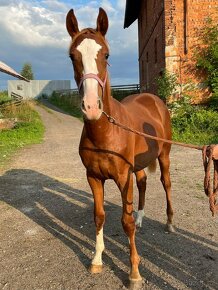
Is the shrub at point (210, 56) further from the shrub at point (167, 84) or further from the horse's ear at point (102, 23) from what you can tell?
the horse's ear at point (102, 23)

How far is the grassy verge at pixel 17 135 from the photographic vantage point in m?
11.6

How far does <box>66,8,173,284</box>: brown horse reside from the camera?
2.77 m

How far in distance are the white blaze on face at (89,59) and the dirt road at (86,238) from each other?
1.91 meters

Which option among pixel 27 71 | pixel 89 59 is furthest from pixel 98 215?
pixel 27 71

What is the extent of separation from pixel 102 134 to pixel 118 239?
1696mm

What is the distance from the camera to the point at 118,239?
14.3 ft

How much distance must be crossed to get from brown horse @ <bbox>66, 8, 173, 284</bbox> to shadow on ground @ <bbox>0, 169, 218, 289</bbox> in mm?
250

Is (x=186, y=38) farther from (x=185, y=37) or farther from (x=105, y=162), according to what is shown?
(x=105, y=162)

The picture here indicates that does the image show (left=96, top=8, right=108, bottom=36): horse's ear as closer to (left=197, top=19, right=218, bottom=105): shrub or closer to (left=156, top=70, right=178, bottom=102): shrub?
(left=156, top=70, right=178, bottom=102): shrub

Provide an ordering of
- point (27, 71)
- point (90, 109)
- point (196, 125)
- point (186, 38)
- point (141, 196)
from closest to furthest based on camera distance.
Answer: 1. point (90, 109)
2. point (141, 196)
3. point (196, 125)
4. point (186, 38)
5. point (27, 71)

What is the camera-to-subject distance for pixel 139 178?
5.06m

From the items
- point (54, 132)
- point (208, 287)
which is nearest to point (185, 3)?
point (54, 132)

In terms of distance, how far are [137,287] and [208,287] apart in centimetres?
67

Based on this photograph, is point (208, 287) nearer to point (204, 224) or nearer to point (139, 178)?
point (204, 224)
